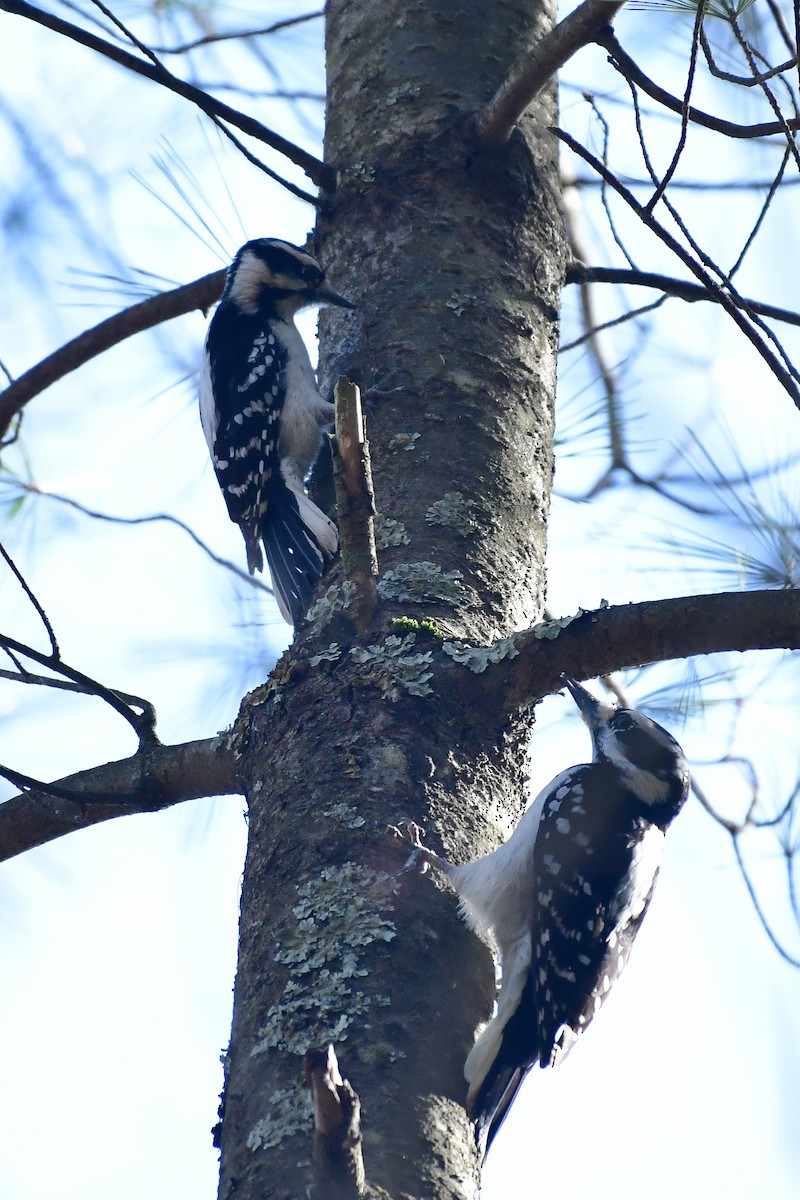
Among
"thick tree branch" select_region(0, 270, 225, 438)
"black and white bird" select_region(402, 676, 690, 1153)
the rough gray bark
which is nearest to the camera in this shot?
the rough gray bark

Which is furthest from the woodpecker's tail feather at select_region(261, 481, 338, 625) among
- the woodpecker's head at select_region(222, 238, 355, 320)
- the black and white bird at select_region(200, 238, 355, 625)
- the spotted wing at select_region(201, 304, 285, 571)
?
the woodpecker's head at select_region(222, 238, 355, 320)

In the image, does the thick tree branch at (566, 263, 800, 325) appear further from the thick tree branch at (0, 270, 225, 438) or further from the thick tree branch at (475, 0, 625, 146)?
the thick tree branch at (0, 270, 225, 438)

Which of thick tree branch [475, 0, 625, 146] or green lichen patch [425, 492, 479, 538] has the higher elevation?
thick tree branch [475, 0, 625, 146]

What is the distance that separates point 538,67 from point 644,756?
1664 millimetres

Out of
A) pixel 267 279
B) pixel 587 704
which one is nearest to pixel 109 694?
pixel 587 704

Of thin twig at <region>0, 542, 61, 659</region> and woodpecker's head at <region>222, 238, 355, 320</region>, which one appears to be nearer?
thin twig at <region>0, 542, 61, 659</region>

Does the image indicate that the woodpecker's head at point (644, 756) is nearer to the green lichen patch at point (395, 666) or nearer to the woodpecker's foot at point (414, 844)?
the green lichen patch at point (395, 666)

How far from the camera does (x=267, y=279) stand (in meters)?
4.52

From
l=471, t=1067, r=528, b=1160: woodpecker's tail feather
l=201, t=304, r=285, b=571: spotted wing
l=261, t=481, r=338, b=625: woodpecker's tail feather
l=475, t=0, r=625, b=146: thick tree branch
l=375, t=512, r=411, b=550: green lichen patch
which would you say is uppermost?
l=201, t=304, r=285, b=571: spotted wing

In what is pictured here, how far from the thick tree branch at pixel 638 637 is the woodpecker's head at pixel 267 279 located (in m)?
2.35

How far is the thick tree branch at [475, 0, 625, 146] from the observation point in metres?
2.58

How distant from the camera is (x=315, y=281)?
12.3 feet

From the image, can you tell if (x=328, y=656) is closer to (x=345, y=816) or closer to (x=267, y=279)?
(x=345, y=816)

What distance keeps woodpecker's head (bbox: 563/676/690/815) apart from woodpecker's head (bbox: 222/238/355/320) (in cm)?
172
